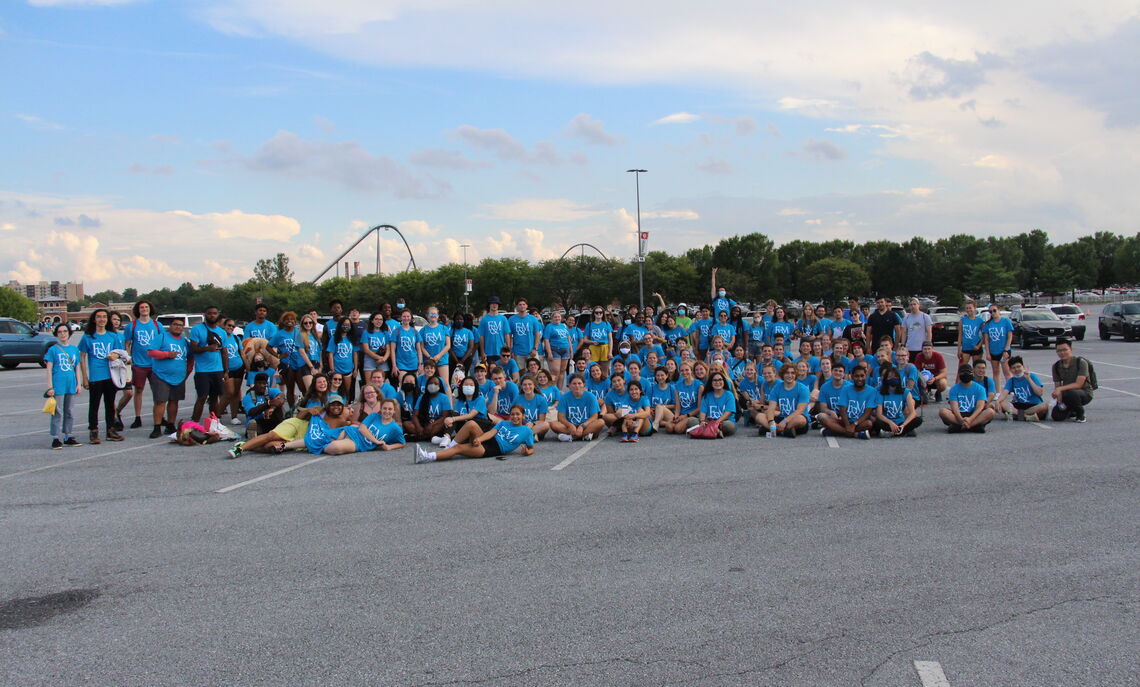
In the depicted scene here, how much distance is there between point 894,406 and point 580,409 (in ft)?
13.7

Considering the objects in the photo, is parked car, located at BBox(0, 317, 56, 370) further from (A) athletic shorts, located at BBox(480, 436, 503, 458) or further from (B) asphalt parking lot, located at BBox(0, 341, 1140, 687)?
(A) athletic shorts, located at BBox(480, 436, 503, 458)

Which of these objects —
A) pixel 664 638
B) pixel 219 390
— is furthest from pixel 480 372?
pixel 664 638

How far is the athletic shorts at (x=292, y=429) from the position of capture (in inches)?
426

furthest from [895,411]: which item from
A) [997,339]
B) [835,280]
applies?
[835,280]

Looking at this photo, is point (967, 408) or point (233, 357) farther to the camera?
point (233, 357)

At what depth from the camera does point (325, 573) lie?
553 cm

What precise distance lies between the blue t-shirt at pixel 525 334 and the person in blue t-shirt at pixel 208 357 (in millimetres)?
4637

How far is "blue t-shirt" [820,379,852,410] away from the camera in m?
11.6

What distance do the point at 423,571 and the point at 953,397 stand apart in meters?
8.63

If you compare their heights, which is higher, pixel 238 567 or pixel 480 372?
pixel 480 372

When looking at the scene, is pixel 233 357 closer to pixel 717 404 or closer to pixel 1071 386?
pixel 717 404

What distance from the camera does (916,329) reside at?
48.4 feet

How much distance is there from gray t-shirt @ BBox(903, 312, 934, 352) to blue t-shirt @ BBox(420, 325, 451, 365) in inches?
317

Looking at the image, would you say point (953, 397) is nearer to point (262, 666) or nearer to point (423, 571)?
point (423, 571)
